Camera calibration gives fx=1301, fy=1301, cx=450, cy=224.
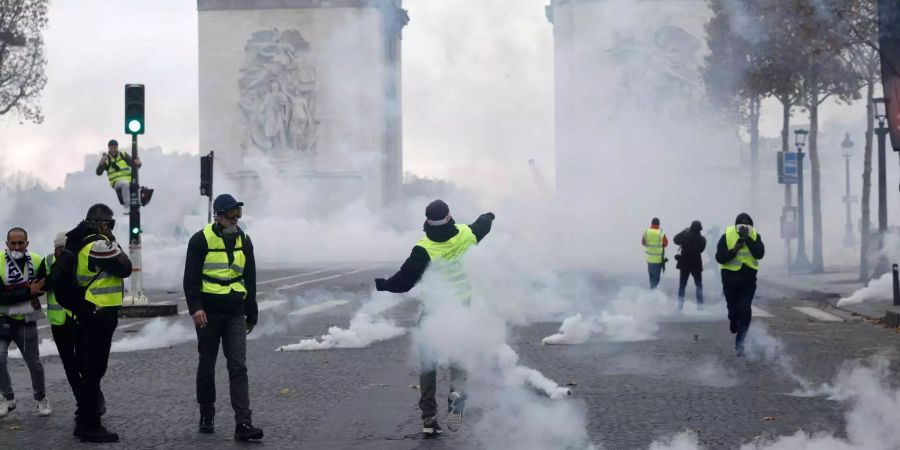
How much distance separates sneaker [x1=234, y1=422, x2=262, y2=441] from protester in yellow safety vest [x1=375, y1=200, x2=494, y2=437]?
1065mm

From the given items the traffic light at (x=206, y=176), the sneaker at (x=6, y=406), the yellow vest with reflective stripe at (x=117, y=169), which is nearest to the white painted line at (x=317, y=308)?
the traffic light at (x=206, y=176)

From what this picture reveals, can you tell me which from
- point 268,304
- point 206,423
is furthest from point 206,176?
point 206,423

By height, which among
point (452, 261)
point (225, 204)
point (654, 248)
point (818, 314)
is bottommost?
point (818, 314)

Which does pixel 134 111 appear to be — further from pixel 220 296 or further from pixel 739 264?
pixel 220 296

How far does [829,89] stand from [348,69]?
21.8 metres

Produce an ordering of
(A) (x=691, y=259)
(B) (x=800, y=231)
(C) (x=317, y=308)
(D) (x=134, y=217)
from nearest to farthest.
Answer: (D) (x=134, y=217)
(A) (x=691, y=259)
(C) (x=317, y=308)
(B) (x=800, y=231)

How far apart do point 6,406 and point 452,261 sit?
11.6 ft

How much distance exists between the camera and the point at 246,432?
8195 mm

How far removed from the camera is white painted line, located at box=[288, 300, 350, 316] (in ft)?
63.9

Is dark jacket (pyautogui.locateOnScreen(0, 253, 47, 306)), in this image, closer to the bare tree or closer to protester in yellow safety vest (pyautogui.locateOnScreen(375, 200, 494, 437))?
protester in yellow safety vest (pyautogui.locateOnScreen(375, 200, 494, 437))

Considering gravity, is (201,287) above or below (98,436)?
above

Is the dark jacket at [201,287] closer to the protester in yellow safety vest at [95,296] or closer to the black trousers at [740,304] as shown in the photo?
the protester in yellow safety vest at [95,296]

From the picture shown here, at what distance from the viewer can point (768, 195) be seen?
218 feet

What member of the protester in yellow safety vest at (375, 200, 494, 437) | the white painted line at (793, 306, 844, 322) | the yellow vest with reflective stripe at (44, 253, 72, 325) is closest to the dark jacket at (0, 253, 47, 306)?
the yellow vest with reflective stripe at (44, 253, 72, 325)
